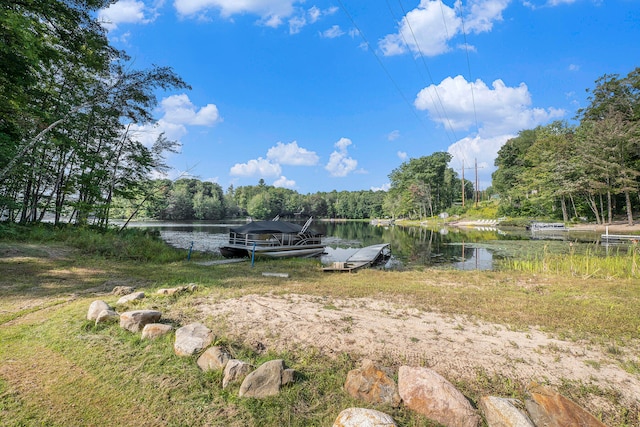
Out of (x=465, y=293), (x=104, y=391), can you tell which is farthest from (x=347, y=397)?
(x=465, y=293)

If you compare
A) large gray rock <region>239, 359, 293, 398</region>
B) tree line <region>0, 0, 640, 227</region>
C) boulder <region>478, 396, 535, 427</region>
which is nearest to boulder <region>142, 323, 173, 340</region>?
large gray rock <region>239, 359, 293, 398</region>

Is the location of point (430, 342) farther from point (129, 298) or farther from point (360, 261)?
point (360, 261)

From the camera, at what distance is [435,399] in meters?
2.53

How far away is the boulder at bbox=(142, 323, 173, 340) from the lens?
3.68 meters

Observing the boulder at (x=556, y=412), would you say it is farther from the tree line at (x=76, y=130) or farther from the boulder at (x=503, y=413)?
the tree line at (x=76, y=130)

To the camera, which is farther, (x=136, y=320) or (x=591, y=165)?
(x=591, y=165)

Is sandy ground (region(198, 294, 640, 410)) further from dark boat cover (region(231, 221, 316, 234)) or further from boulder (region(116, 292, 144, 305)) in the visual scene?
dark boat cover (region(231, 221, 316, 234))

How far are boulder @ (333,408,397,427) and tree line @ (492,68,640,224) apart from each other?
124 ft

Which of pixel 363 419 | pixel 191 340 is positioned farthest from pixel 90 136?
pixel 363 419

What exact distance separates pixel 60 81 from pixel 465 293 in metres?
18.4

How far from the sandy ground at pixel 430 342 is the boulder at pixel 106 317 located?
114 cm

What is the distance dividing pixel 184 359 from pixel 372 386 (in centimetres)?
202

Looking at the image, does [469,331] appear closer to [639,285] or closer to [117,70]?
[639,285]

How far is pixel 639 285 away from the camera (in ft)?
25.2
